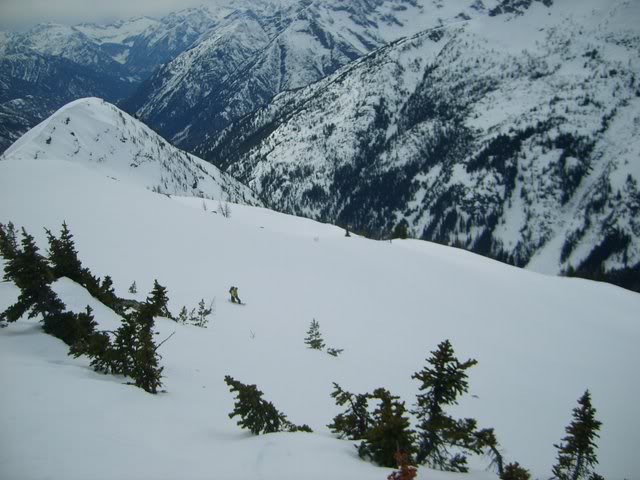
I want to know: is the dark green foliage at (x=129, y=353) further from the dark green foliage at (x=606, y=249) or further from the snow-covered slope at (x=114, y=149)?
the dark green foliage at (x=606, y=249)

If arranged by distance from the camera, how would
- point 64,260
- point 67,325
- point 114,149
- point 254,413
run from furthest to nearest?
point 114,149 < point 64,260 < point 67,325 < point 254,413

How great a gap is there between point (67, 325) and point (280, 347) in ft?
25.1

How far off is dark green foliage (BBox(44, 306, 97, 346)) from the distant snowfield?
0.29 m

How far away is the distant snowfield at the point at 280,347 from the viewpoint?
583 centimetres

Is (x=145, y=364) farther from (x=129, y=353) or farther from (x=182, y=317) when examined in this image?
(x=182, y=317)

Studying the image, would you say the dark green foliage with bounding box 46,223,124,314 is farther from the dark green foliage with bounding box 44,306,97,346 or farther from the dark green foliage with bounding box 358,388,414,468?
the dark green foliage with bounding box 358,388,414,468

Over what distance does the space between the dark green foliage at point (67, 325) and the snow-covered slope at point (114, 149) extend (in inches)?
4339

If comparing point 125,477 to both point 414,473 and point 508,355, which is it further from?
point 508,355

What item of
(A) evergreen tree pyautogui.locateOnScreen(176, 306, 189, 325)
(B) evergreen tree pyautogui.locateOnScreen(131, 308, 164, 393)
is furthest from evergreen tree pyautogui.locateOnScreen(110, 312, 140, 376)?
(A) evergreen tree pyautogui.locateOnScreen(176, 306, 189, 325)

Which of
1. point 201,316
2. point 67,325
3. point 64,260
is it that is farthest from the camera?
point 201,316

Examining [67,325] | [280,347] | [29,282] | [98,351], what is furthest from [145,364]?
[280,347]

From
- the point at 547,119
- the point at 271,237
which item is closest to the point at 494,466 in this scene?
the point at 271,237

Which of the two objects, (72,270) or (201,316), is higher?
(72,270)

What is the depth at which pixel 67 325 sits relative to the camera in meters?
10.4
